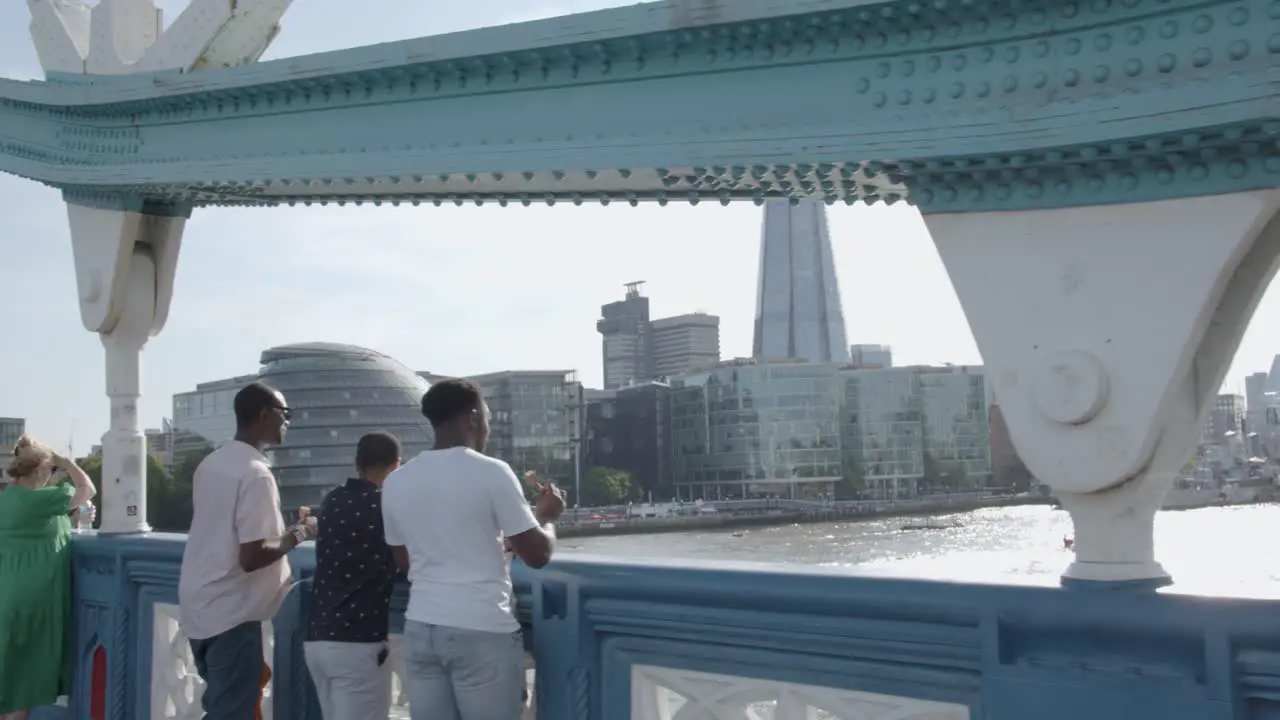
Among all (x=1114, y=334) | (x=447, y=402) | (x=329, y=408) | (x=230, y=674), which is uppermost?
(x=329, y=408)

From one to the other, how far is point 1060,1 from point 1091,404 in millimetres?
990

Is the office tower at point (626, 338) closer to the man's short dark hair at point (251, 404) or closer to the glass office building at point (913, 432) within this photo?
the glass office building at point (913, 432)

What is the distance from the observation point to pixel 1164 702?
8.80 ft

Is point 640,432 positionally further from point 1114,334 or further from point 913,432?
point 1114,334

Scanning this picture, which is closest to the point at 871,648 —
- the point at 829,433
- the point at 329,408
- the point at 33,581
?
the point at 33,581

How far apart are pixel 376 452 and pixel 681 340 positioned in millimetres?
176950

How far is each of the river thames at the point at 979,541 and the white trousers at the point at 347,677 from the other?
114 ft

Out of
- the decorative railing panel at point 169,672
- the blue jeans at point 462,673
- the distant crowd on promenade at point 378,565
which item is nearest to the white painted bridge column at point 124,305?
the decorative railing panel at point 169,672

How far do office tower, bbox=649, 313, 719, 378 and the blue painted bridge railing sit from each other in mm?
172307

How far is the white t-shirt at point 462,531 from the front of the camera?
353cm

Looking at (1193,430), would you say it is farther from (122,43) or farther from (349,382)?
(349,382)

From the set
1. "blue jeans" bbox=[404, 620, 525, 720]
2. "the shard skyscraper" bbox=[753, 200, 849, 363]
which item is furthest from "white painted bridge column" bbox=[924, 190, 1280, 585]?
"the shard skyscraper" bbox=[753, 200, 849, 363]

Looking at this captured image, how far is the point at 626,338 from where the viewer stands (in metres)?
178

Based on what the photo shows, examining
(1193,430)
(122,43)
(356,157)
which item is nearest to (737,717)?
(1193,430)
